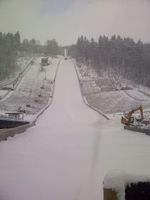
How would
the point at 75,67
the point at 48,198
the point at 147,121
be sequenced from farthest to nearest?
1. the point at 75,67
2. the point at 147,121
3. the point at 48,198

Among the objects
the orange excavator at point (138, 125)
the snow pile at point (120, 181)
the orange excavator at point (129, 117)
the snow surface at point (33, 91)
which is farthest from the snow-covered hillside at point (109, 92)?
the snow pile at point (120, 181)

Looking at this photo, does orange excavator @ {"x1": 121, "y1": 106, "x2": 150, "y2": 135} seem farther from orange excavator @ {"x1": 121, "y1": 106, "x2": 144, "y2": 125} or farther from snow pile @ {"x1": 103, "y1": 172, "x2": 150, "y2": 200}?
snow pile @ {"x1": 103, "y1": 172, "x2": 150, "y2": 200}

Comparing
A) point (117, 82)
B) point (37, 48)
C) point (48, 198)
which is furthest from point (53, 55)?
point (48, 198)

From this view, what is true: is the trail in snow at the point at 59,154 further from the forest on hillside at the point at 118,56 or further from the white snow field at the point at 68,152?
the forest on hillside at the point at 118,56

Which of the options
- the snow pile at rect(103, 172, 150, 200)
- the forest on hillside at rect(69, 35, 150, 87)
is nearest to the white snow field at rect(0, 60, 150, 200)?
the forest on hillside at rect(69, 35, 150, 87)

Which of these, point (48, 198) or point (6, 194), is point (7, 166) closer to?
point (6, 194)

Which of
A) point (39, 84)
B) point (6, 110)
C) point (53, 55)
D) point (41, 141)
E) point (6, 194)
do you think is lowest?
point (6, 194)

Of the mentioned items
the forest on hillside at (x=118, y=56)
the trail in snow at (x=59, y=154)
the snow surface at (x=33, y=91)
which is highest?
the forest on hillside at (x=118, y=56)
